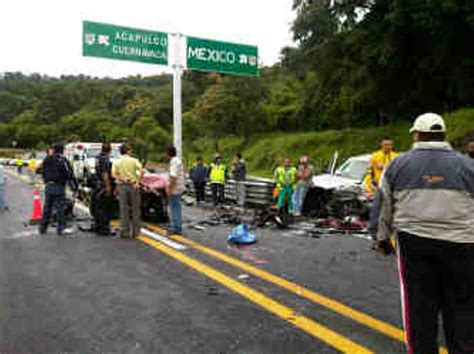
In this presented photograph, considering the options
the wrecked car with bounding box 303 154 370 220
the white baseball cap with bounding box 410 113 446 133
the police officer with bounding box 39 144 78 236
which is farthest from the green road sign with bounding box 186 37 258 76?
the white baseball cap with bounding box 410 113 446 133

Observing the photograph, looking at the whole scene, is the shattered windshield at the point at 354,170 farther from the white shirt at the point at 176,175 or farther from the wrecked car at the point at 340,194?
the white shirt at the point at 176,175

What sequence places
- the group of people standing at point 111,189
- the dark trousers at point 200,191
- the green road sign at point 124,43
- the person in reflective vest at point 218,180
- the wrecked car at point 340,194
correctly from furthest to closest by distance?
the dark trousers at point 200,191 < the person in reflective vest at point 218,180 < the green road sign at point 124,43 < the wrecked car at point 340,194 < the group of people standing at point 111,189

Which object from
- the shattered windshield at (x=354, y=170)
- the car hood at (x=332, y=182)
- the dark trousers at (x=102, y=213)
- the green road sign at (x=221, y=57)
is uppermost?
the green road sign at (x=221, y=57)

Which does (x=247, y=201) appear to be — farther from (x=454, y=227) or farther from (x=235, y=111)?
(x=235, y=111)

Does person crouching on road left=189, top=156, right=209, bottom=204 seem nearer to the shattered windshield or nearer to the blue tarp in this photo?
the shattered windshield

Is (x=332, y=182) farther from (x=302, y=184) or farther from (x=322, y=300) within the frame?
(x=322, y=300)

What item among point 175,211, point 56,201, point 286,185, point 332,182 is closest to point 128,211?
point 175,211

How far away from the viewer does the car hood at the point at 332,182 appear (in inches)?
487

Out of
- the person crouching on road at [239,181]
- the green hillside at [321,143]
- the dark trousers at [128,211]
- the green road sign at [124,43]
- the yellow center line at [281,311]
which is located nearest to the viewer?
the yellow center line at [281,311]

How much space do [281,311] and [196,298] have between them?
98 cm

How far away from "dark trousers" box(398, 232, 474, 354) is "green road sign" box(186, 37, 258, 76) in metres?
12.7

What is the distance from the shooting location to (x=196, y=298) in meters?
5.43

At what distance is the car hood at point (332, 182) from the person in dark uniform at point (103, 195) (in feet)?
17.4

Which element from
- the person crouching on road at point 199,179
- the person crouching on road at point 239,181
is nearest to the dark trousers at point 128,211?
the person crouching on road at point 239,181
